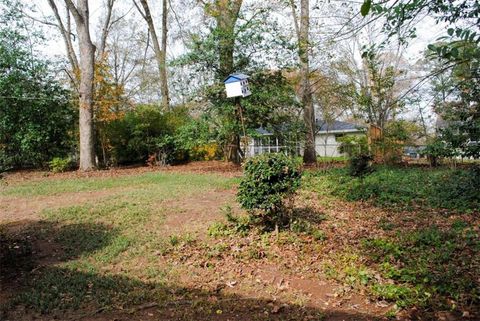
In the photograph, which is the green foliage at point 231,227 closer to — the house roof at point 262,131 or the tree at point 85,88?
the house roof at point 262,131

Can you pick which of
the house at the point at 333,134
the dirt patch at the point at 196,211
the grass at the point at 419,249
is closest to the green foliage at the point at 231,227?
the dirt patch at the point at 196,211

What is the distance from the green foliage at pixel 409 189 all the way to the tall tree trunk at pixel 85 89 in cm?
746

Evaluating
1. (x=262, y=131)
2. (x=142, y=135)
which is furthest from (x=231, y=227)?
(x=142, y=135)

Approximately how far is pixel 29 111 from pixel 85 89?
217 centimetres

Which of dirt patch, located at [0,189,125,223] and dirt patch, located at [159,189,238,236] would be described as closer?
dirt patch, located at [159,189,238,236]

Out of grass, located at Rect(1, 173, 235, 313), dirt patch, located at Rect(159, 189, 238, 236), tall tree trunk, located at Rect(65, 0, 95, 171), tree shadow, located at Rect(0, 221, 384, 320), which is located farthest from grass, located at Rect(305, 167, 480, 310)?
tall tree trunk, located at Rect(65, 0, 95, 171)

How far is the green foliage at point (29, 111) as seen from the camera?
10.7 m

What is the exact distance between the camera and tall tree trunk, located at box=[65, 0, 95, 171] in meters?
10.6

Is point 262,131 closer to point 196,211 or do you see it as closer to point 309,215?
point 196,211

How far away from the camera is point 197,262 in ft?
13.0

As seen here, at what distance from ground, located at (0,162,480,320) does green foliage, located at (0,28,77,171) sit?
5480mm

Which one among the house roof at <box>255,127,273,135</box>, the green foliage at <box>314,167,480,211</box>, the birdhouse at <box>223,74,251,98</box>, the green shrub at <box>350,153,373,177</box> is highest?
the birdhouse at <box>223,74,251,98</box>

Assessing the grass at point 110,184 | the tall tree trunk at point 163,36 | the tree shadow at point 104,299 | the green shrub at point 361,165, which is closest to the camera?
the tree shadow at point 104,299

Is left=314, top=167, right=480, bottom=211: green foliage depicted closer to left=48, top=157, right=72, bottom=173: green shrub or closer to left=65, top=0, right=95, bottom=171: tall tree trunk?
left=65, top=0, right=95, bottom=171: tall tree trunk
